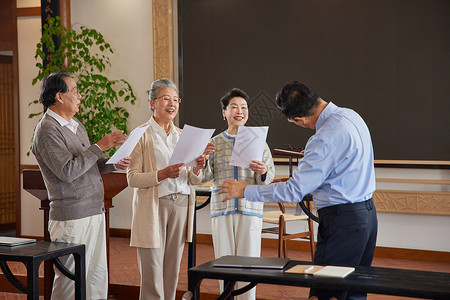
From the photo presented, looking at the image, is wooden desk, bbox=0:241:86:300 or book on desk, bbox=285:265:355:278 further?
wooden desk, bbox=0:241:86:300

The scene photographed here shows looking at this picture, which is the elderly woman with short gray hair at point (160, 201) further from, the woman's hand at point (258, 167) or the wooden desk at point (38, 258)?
the wooden desk at point (38, 258)

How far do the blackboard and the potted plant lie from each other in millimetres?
842

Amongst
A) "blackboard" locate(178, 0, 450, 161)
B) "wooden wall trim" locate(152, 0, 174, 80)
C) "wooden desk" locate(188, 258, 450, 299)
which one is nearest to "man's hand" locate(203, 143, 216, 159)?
"wooden desk" locate(188, 258, 450, 299)

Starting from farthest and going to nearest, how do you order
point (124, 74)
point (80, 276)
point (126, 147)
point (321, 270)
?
point (124, 74) → point (126, 147) → point (80, 276) → point (321, 270)

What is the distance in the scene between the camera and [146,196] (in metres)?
3.55

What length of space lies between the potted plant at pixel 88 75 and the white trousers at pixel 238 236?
3.35 meters

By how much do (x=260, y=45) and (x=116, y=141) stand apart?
3402 mm

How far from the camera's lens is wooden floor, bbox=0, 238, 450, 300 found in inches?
177

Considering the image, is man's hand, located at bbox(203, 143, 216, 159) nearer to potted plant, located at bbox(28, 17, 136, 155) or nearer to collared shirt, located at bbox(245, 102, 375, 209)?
collared shirt, located at bbox(245, 102, 375, 209)

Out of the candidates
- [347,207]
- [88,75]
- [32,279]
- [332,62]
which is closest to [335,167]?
[347,207]

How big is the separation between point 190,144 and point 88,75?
368 centimetres

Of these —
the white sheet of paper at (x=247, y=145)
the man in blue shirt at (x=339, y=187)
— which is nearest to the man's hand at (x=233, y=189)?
the man in blue shirt at (x=339, y=187)

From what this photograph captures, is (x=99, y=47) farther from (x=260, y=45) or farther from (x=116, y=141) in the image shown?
(x=116, y=141)

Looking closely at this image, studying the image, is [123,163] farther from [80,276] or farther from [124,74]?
[124,74]
